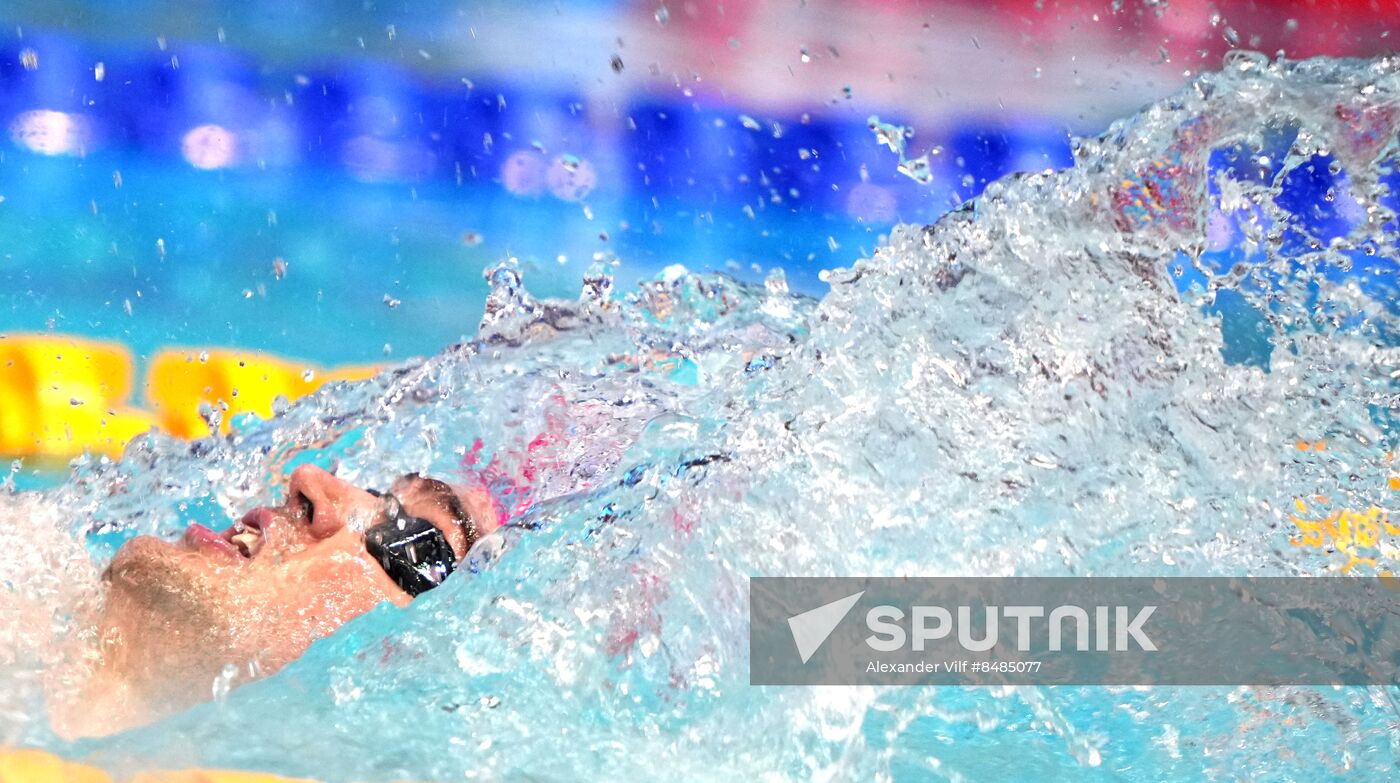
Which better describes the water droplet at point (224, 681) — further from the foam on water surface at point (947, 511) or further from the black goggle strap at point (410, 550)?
the black goggle strap at point (410, 550)

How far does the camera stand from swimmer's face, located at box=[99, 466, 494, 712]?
1.14 m

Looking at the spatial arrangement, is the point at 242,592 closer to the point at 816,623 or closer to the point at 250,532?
the point at 250,532

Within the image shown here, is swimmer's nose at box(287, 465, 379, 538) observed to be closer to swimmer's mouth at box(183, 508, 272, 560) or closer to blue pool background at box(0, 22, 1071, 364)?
swimmer's mouth at box(183, 508, 272, 560)

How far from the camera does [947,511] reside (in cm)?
131

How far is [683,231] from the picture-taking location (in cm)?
398

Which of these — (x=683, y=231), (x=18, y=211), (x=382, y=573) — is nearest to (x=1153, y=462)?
(x=382, y=573)

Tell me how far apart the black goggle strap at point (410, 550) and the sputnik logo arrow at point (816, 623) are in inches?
16.1

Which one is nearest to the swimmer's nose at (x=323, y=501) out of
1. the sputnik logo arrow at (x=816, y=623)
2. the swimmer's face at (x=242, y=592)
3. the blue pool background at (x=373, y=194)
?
the swimmer's face at (x=242, y=592)

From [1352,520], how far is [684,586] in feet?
3.30

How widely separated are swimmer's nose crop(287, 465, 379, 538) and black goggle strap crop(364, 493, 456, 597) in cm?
3

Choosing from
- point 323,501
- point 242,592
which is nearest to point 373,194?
point 323,501

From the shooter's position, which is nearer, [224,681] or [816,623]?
[224,681]

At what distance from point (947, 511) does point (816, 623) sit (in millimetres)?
201

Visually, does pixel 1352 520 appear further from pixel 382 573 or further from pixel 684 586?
pixel 382 573
